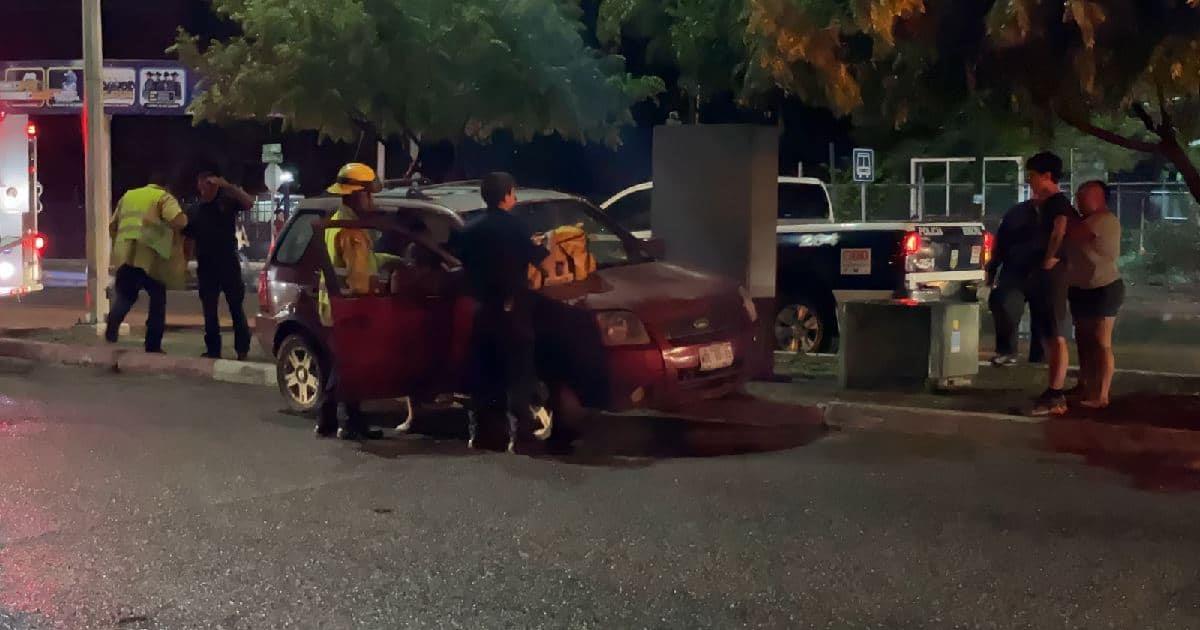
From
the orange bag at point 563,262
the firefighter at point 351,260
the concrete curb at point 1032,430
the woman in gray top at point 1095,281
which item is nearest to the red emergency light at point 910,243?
the woman in gray top at point 1095,281

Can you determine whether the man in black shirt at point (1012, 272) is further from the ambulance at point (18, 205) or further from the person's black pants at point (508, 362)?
the ambulance at point (18, 205)

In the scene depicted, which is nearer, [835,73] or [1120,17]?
[1120,17]

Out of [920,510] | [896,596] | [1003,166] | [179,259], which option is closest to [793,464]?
[920,510]

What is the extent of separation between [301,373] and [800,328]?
509 cm

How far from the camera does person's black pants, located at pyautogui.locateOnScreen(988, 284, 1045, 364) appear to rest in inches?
467

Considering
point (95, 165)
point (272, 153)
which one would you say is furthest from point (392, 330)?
point (272, 153)

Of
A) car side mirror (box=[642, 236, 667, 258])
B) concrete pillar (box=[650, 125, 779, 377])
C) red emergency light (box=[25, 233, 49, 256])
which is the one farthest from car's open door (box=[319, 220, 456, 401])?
red emergency light (box=[25, 233, 49, 256])

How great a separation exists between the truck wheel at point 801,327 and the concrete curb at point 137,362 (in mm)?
4776

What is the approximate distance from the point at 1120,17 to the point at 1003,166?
23.3m

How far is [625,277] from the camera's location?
9.17 m

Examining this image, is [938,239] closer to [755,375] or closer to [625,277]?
[755,375]

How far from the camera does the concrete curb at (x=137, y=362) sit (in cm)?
1215

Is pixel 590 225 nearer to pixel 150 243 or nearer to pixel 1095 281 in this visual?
pixel 1095 281

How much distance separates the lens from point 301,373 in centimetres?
1013
